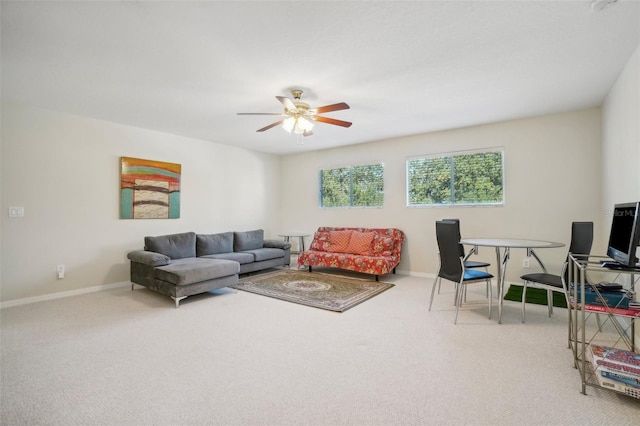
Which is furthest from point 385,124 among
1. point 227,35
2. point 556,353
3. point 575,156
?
point 556,353

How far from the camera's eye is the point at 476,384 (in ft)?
6.34

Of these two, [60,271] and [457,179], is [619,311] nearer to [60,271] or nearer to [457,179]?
[457,179]

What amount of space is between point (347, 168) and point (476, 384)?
4630mm

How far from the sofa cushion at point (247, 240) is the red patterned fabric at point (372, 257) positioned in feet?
3.18

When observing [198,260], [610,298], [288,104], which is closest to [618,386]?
[610,298]

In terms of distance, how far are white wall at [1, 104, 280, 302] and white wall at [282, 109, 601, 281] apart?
3.38 metres

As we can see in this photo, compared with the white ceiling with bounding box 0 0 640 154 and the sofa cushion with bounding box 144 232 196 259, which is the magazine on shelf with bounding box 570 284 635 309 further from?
A: the sofa cushion with bounding box 144 232 196 259

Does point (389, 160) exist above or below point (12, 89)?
below

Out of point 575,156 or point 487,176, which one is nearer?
point 575,156

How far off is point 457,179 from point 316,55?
330 centimetres

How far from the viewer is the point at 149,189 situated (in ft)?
15.7

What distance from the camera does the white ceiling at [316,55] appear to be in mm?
2039

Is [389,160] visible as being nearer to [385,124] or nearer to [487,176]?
[385,124]

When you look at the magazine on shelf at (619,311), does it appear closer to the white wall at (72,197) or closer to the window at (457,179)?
the window at (457,179)
